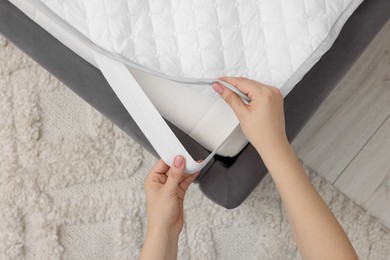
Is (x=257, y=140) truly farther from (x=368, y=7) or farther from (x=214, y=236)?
(x=214, y=236)

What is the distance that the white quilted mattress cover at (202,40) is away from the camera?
697 mm

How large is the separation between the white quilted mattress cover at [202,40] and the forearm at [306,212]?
79 mm

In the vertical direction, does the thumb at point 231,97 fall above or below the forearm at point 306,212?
above

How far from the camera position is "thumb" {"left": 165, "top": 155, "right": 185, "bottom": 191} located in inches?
26.8

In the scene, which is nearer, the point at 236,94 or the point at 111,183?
the point at 236,94

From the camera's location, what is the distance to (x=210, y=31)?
70 centimetres

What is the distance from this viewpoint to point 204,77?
71cm

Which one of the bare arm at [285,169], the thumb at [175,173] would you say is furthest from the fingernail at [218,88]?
the thumb at [175,173]

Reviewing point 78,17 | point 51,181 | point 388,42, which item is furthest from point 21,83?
point 388,42

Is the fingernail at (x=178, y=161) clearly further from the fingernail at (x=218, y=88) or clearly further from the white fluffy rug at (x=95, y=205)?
the white fluffy rug at (x=95, y=205)

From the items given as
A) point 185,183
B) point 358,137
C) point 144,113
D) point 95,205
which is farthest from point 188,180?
point 358,137

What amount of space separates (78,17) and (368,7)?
1.42 ft

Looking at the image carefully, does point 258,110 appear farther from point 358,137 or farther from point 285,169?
point 358,137

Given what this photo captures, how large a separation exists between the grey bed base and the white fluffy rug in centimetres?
31
